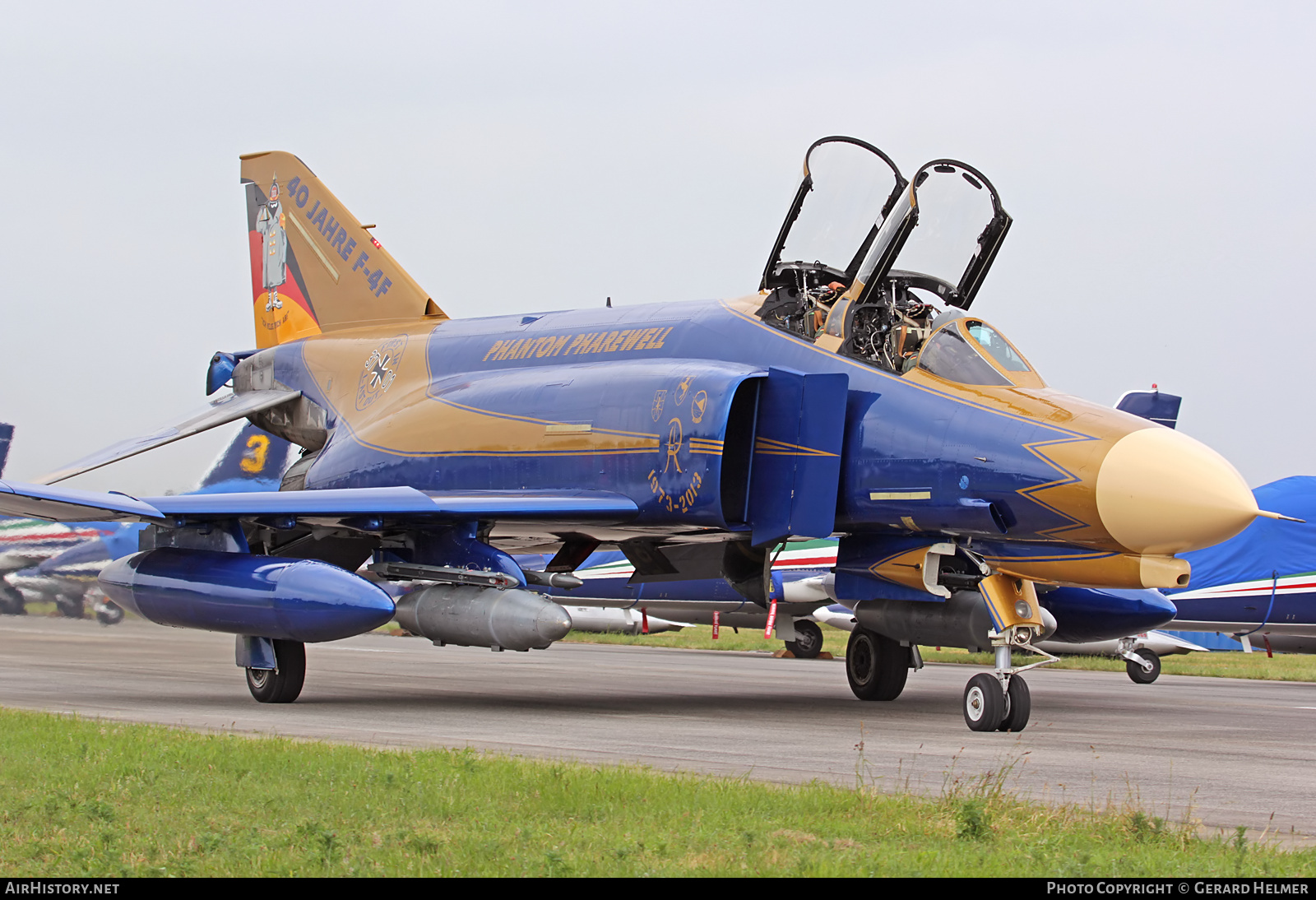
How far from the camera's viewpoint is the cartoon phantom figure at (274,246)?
1745 cm

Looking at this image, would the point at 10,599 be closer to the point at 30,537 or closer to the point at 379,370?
the point at 30,537

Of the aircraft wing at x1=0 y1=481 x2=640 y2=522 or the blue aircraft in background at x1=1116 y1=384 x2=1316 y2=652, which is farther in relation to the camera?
the blue aircraft in background at x1=1116 y1=384 x2=1316 y2=652

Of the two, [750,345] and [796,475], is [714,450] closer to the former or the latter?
[796,475]

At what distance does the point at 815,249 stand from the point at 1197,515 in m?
4.76

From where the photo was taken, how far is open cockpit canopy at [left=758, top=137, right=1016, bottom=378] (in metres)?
11.9

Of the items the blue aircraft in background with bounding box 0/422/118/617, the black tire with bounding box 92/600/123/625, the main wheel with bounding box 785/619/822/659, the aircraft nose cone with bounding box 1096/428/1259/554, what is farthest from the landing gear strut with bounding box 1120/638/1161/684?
the black tire with bounding box 92/600/123/625

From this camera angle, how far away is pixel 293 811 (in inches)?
230

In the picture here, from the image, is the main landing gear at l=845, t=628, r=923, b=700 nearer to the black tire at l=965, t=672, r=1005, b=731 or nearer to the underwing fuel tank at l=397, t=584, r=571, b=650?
the black tire at l=965, t=672, r=1005, b=731

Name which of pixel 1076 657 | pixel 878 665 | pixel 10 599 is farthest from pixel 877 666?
pixel 10 599

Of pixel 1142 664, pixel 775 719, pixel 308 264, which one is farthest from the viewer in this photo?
pixel 1142 664

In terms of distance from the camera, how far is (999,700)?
1008 centimetres

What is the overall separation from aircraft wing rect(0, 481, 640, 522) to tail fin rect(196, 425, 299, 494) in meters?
14.4

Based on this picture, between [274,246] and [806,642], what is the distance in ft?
39.5
